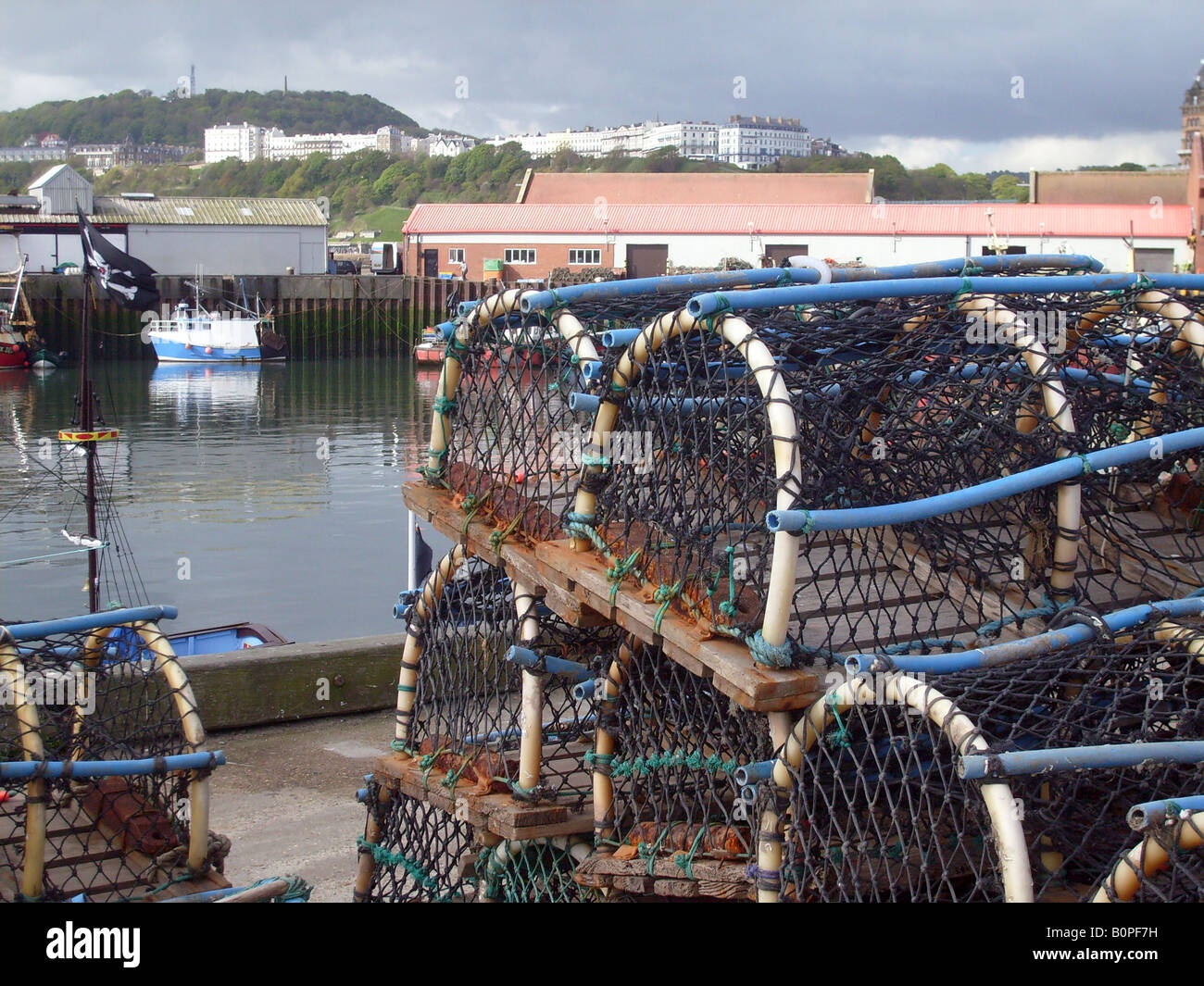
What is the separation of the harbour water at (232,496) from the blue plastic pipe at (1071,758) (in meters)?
12.5

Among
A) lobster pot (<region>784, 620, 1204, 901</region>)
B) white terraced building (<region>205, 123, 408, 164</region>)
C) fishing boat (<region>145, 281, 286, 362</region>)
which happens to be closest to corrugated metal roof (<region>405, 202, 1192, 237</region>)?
fishing boat (<region>145, 281, 286, 362</region>)

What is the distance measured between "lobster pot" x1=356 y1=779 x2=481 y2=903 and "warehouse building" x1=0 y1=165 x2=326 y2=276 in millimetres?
39039

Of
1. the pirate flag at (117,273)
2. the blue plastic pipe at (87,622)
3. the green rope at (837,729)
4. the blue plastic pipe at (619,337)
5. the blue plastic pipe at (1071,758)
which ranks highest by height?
the pirate flag at (117,273)

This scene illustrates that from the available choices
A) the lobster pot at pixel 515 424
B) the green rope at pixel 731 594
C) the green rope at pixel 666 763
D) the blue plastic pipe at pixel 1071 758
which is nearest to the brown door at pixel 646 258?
the lobster pot at pixel 515 424

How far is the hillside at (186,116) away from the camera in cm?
12362

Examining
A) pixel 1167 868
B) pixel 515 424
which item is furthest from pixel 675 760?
pixel 1167 868

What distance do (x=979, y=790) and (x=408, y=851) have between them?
2.50 m

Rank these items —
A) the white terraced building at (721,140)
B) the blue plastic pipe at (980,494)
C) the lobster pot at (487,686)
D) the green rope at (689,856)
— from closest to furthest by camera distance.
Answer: the blue plastic pipe at (980,494), the green rope at (689,856), the lobster pot at (487,686), the white terraced building at (721,140)

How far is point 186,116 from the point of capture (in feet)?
433

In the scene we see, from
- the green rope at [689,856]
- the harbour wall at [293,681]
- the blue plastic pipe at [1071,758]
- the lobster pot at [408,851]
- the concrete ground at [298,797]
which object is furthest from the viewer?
the harbour wall at [293,681]

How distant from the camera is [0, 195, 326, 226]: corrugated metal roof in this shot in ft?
134

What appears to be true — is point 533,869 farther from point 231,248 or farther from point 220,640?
point 231,248

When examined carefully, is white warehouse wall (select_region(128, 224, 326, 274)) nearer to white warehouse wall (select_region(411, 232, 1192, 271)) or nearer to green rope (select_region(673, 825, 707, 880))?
white warehouse wall (select_region(411, 232, 1192, 271))

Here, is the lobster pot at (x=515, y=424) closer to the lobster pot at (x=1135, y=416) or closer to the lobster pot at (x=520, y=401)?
the lobster pot at (x=520, y=401)
